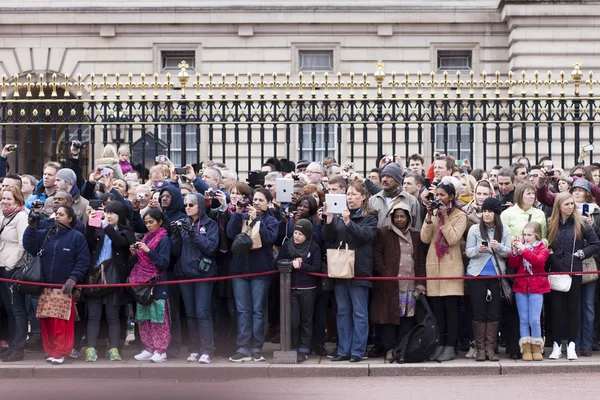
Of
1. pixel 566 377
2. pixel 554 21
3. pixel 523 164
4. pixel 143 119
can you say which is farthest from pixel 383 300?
pixel 554 21

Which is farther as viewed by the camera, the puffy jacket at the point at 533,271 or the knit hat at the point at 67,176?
the knit hat at the point at 67,176

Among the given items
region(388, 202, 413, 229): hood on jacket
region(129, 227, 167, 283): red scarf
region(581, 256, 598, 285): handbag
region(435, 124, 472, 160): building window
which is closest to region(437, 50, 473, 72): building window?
region(435, 124, 472, 160): building window

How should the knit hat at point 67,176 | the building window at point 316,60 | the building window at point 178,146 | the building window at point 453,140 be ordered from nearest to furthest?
the knit hat at point 67,176, the building window at point 178,146, the building window at point 453,140, the building window at point 316,60

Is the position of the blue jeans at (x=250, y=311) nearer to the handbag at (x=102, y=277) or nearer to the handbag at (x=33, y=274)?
the handbag at (x=102, y=277)

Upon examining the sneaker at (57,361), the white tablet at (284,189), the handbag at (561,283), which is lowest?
the sneaker at (57,361)

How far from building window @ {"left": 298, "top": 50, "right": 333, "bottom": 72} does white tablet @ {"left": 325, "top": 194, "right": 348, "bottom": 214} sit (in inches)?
728

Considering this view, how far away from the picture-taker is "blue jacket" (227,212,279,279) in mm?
12703

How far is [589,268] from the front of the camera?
1284cm

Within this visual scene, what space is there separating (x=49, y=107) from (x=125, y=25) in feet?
43.6

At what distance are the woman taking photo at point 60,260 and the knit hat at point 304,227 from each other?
2.33 m

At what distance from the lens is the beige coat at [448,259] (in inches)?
494

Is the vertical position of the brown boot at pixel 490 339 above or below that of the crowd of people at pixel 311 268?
below

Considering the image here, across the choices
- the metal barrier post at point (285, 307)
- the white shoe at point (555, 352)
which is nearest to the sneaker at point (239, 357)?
the metal barrier post at point (285, 307)

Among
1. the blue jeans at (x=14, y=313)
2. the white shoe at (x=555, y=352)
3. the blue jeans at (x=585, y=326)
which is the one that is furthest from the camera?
the blue jeans at (x=14, y=313)
